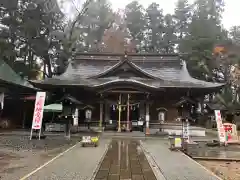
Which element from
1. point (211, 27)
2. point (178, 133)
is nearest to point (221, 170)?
point (178, 133)

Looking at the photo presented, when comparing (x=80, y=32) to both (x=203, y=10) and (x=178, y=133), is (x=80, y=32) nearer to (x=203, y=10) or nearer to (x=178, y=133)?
(x=203, y=10)


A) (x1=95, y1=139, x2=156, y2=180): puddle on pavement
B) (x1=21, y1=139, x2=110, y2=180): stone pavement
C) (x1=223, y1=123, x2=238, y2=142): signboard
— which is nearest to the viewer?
(x1=21, y1=139, x2=110, y2=180): stone pavement

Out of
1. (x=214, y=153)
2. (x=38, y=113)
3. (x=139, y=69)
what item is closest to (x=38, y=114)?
(x=38, y=113)

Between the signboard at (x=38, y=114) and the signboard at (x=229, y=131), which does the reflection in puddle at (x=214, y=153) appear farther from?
the signboard at (x=38, y=114)

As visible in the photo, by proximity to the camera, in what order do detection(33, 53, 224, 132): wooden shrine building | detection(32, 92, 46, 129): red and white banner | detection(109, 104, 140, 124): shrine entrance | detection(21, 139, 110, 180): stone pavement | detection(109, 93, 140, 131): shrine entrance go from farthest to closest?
detection(109, 104, 140, 124): shrine entrance, detection(33, 53, 224, 132): wooden shrine building, detection(109, 93, 140, 131): shrine entrance, detection(32, 92, 46, 129): red and white banner, detection(21, 139, 110, 180): stone pavement

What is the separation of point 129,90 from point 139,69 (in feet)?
10.8

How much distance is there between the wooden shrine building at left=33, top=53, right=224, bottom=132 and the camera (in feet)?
74.1

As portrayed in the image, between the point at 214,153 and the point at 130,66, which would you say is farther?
the point at 130,66

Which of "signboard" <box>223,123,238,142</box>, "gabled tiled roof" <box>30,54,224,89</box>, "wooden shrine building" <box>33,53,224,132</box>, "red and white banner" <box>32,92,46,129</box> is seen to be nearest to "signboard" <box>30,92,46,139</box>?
"red and white banner" <box>32,92,46,129</box>

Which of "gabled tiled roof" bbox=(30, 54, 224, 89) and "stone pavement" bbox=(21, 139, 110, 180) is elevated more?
"gabled tiled roof" bbox=(30, 54, 224, 89)

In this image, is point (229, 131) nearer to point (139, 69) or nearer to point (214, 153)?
point (214, 153)

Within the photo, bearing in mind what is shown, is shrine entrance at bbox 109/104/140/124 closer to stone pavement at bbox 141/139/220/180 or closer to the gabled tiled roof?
the gabled tiled roof

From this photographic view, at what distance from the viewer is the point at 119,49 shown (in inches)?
1702

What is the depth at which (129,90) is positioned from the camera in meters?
22.8
